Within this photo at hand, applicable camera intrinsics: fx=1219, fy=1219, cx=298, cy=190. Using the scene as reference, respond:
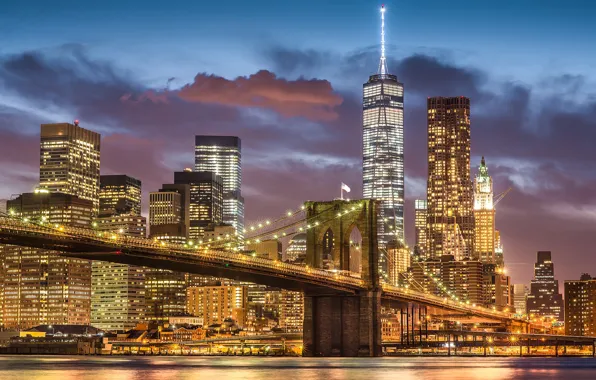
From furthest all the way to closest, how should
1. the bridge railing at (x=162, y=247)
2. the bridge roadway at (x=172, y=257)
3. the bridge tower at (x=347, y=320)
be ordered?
the bridge tower at (x=347, y=320), the bridge roadway at (x=172, y=257), the bridge railing at (x=162, y=247)

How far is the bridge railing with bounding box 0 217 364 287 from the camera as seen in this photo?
84438mm

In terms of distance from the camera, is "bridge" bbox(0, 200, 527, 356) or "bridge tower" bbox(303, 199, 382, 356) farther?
"bridge tower" bbox(303, 199, 382, 356)

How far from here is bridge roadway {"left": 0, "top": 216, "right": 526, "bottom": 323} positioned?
84.8 meters

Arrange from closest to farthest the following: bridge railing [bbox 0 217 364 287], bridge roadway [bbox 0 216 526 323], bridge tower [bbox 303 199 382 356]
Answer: bridge railing [bbox 0 217 364 287]
bridge roadway [bbox 0 216 526 323]
bridge tower [bbox 303 199 382 356]

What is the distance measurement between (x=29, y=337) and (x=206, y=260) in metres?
76.2

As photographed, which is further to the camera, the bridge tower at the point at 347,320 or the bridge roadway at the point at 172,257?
the bridge tower at the point at 347,320

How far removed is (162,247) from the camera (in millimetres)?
95000

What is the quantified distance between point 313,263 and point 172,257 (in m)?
26.2

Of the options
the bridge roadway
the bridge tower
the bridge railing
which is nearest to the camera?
the bridge railing

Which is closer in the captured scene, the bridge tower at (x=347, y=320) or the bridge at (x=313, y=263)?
the bridge at (x=313, y=263)

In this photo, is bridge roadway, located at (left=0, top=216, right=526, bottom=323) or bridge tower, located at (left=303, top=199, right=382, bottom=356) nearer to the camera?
bridge roadway, located at (left=0, top=216, right=526, bottom=323)

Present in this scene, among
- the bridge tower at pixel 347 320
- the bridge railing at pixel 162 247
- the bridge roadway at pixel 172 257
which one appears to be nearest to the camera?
the bridge railing at pixel 162 247

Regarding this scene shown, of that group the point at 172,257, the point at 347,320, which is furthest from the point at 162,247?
the point at 347,320

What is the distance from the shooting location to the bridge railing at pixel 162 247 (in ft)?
277
